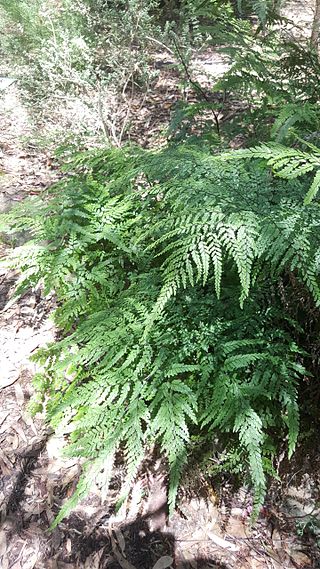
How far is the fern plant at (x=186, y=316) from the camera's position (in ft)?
5.67

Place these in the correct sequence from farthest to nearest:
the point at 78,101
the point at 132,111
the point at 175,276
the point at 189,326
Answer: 1. the point at 132,111
2. the point at 78,101
3. the point at 189,326
4. the point at 175,276

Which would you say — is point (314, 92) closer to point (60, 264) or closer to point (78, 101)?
point (60, 264)

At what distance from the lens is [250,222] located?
5.71 feet

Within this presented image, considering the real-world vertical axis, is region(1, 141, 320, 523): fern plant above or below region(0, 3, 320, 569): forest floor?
above

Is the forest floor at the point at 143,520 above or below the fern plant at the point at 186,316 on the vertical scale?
below

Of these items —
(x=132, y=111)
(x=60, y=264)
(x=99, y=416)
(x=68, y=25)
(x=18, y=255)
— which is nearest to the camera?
(x=99, y=416)

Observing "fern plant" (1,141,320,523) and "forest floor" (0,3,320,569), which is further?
"forest floor" (0,3,320,569)

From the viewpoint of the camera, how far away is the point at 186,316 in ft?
6.79

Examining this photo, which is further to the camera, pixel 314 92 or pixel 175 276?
pixel 314 92

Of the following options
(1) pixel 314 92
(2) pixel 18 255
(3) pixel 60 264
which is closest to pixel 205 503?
(3) pixel 60 264

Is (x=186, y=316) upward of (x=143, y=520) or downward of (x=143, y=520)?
upward

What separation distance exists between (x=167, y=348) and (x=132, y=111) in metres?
3.94

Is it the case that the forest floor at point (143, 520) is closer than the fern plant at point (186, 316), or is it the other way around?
the fern plant at point (186, 316)

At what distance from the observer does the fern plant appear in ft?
5.67
